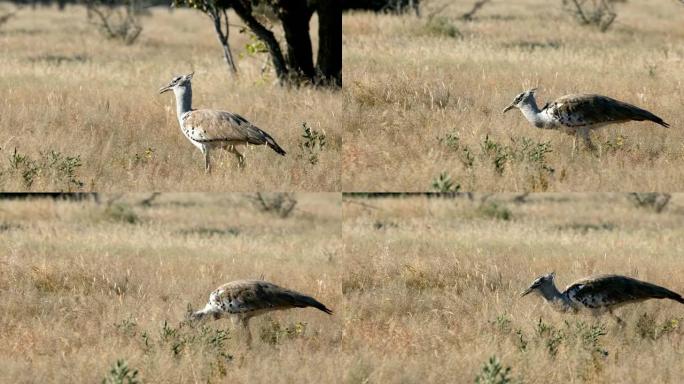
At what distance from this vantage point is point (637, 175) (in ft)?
37.2

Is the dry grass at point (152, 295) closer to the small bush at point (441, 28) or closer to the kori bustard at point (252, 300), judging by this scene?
the kori bustard at point (252, 300)

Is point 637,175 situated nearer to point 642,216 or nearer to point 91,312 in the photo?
point 91,312

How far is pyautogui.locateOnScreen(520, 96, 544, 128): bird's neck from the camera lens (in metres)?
12.0

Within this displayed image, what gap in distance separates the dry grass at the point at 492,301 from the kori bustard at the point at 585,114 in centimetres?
211

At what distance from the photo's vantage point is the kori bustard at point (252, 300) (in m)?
10.3

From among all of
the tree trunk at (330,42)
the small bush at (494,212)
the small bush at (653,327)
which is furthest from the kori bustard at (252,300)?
the small bush at (494,212)

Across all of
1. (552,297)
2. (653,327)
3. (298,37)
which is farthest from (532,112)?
(298,37)

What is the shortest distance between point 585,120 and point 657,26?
678 inches

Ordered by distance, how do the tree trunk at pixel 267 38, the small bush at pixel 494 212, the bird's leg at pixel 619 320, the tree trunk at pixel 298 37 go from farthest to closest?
the small bush at pixel 494 212
the tree trunk at pixel 298 37
the tree trunk at pixel 267 38
the bird's leg at pixel 619 320

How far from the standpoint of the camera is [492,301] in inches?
464

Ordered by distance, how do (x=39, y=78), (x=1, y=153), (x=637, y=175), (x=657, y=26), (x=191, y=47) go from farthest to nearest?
1. (x=191, y=47)
2. (x=657, y=26)
3. (x=39, y=78)
4. (x=1, y=153)
5. (x=637, y=175)

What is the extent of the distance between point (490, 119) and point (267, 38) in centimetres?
624

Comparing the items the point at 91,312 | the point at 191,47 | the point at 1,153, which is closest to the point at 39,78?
the point at 1,153

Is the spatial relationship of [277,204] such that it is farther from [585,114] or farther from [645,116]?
[645,116]
